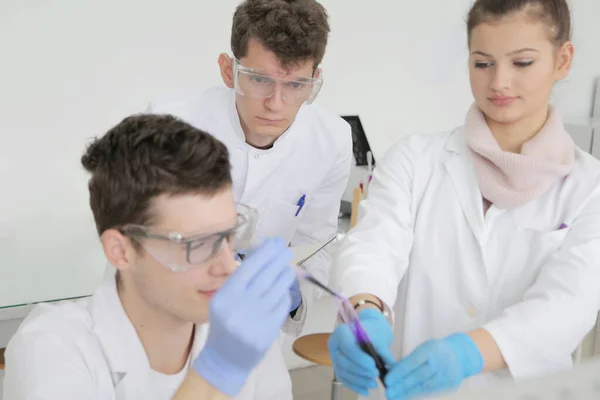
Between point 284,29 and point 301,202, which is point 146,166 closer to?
point 284,29

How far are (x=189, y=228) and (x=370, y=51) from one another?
7.11 ft

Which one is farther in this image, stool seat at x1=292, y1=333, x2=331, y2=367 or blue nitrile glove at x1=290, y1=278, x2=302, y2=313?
stool seat at x1=292, y1=333, x2=331, y2=367

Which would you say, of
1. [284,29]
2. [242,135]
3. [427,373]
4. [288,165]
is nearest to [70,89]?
[242,135]

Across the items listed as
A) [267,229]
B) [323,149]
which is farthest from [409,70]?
[267,229]

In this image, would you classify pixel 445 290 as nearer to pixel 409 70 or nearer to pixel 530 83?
pixel 530 83

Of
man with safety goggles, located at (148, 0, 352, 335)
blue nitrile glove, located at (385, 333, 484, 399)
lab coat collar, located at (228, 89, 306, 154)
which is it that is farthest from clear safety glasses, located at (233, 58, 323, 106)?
blue nitrile glove, located at (385, 333, 484, 399)

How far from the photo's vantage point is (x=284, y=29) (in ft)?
5.57

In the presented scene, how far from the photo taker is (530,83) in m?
1.25

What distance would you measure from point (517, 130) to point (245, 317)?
0.79m

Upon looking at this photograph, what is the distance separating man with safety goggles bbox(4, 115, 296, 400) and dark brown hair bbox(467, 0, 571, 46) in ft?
2.06

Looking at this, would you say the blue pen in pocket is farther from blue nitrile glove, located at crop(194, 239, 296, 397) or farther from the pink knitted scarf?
blue nitrile glove, located at crop(194, 239, 296, 397)

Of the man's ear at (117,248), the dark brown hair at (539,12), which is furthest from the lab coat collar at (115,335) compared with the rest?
the dark brown hair at (539,12)

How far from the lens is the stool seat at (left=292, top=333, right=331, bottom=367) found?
2168 mm

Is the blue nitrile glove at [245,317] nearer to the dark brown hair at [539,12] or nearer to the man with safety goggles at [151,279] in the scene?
the man with safety goggles at [151,279]
